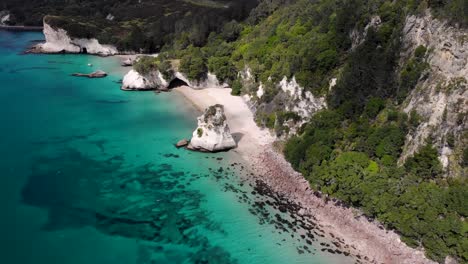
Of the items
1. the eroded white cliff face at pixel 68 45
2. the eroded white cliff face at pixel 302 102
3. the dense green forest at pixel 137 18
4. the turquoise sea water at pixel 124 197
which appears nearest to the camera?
the turquoise sea water at pixel 124 197

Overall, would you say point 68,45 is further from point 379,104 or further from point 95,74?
point 379,104

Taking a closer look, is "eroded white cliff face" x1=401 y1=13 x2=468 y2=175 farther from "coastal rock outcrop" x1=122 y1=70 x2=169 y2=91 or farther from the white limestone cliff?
the white limestone cliff

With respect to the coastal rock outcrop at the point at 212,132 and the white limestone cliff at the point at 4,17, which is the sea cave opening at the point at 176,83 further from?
the white limestone cliff at the point at 4,17

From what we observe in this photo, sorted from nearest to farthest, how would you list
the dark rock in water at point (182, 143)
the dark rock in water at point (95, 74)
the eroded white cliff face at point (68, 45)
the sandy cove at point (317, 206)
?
the sandy cove at point (317, 206) < the dark rock in water at point (182, 143) < the dark rock in water at point (95, 74) < the eroded white cliff face at point (68, 45)

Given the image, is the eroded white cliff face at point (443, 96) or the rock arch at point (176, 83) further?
the rock arch at point (176, 83)

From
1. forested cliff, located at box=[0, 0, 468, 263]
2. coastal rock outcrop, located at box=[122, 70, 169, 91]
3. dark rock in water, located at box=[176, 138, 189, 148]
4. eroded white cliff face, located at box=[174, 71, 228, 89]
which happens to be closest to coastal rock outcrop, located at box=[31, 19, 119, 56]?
coastal rock outcrop, located at box=[122, 70, 169, 91]

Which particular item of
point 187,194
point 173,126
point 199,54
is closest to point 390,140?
point 187,194

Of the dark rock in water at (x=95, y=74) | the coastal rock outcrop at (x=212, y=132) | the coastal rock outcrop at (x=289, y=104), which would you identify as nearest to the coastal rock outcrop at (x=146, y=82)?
the dark rock in water at (x=95, y=74)
